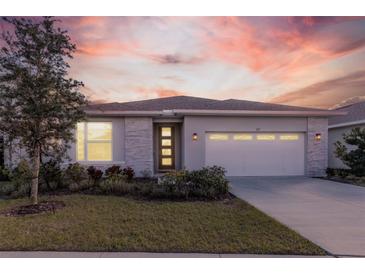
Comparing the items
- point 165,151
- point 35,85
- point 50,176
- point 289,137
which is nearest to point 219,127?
point 165,151

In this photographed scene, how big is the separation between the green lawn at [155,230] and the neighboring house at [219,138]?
16.2 ft

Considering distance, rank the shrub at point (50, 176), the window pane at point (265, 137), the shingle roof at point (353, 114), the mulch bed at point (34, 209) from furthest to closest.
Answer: the shingle roof at point (353, 114) → the window pane at point (265, 137) → the shrub at point (50, 176) → the mulch bed at point (34, 209)

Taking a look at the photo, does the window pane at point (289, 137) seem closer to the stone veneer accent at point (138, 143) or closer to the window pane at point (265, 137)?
the window pane at point (265, 137)

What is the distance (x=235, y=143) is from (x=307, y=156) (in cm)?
340

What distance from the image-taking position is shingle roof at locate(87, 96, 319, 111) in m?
11.1

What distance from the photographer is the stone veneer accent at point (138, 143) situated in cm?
1075

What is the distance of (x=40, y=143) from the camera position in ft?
19.5

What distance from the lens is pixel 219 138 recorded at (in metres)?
11.0

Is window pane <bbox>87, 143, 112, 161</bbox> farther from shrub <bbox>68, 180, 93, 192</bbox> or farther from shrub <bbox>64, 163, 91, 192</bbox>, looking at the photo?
shrub <bbox>68, 180, 93, 192</bbox>

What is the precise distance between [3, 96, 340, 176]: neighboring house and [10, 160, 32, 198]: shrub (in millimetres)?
3157

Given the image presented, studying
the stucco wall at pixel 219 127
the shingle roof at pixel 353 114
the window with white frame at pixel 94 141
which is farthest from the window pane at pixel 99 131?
the shingle roof at pixel 353 114

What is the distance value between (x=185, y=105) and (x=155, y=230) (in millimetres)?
8622

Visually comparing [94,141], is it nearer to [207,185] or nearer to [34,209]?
[34,209]

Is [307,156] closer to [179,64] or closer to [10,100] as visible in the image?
[179,64]
